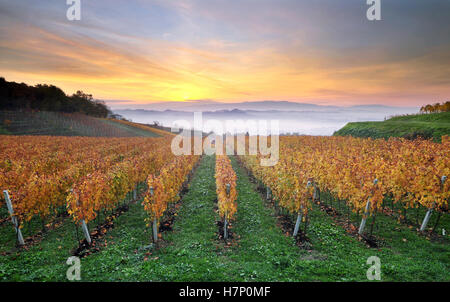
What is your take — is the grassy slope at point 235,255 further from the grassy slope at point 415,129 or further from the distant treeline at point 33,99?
the distant treeline at point 33,99

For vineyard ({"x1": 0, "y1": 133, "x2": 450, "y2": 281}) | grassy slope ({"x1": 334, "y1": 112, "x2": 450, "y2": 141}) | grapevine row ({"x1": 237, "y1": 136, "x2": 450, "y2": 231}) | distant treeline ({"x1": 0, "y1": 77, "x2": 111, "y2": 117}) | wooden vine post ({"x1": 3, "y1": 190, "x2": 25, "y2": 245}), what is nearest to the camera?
vineyard ({"x1": 0, "y1": 133, "x2": 450, "y2": 281})

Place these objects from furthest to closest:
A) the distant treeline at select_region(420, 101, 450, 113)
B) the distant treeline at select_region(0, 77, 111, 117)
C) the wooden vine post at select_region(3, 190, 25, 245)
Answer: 1. the distant treeline at select_region(0, 77, 111, 117)
2. the distant treeline at select_region(420, 101, 450, 113)
3. the wooden vine post at select_region(3, 190, 25, 245)

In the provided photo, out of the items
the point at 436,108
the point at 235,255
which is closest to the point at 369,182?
the point at 235,255

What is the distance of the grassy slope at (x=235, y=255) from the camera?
7.54 metres

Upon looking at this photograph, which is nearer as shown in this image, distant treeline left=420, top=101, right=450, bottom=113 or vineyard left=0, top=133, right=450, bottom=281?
vineyard left=0, top=133, right=450, bottom=281

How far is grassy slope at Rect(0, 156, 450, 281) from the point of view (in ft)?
24.7

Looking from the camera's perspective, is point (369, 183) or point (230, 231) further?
point (230, 231)

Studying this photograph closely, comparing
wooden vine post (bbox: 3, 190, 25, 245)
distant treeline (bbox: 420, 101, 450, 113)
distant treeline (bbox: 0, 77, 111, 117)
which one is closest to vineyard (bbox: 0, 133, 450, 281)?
wooden vine post (bbox: 3, 190, 25, 245)

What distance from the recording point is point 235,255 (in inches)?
360

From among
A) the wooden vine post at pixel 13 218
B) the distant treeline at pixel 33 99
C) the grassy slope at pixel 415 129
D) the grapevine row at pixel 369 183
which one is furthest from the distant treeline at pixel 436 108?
the distant treeline at pixel 33 99

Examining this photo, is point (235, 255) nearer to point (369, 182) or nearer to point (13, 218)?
point (369, 182)

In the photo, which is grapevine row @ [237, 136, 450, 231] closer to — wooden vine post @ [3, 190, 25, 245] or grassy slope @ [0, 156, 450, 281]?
grassy slope @ [0, 156, 450, 281]

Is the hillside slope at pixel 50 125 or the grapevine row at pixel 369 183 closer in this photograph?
the grapevine row at pixel 369 183
